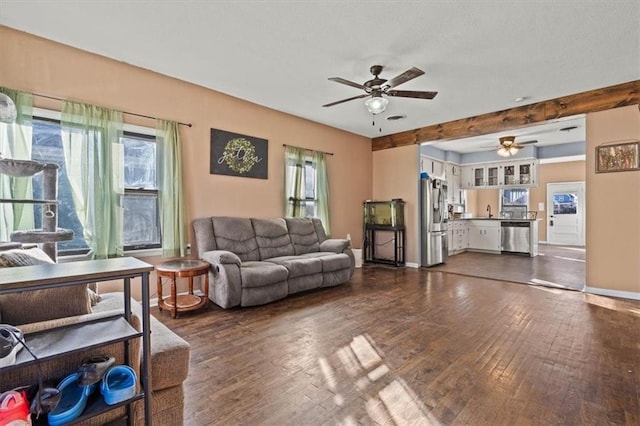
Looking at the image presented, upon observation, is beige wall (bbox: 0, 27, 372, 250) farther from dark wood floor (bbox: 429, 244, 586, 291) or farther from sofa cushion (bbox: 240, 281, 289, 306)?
dark wood floor (bbox: 429, 244, 586, 291)

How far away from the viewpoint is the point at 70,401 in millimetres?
1145

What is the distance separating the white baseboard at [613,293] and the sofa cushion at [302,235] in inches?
151

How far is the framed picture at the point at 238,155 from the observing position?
4.27 meters

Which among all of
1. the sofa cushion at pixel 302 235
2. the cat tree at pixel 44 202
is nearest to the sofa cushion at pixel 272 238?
the sofa cushion at pixel 302 235

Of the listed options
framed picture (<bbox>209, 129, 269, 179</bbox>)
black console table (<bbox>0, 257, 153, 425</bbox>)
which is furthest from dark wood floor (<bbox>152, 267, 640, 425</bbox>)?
framed picture (<bbox>209, 129, 269, 179</bbox>)

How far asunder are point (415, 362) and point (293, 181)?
3.54 m

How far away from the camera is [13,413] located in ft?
3.21

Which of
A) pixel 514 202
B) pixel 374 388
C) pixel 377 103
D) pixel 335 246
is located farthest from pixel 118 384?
pixel 514 202

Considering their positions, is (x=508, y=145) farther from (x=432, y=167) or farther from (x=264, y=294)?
(x=264, y=294)

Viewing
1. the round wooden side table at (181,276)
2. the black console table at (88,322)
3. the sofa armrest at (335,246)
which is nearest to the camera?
the black console table at (88,322)

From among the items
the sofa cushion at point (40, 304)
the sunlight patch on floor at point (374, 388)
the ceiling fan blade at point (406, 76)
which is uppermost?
the ceiling fan blade at point (406, 76)

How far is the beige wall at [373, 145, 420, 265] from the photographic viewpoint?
6.22m

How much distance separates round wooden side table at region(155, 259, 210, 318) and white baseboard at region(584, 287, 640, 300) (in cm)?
502

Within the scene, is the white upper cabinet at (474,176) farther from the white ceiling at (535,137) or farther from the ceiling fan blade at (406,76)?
the ceiling fan blade at (406,76)
